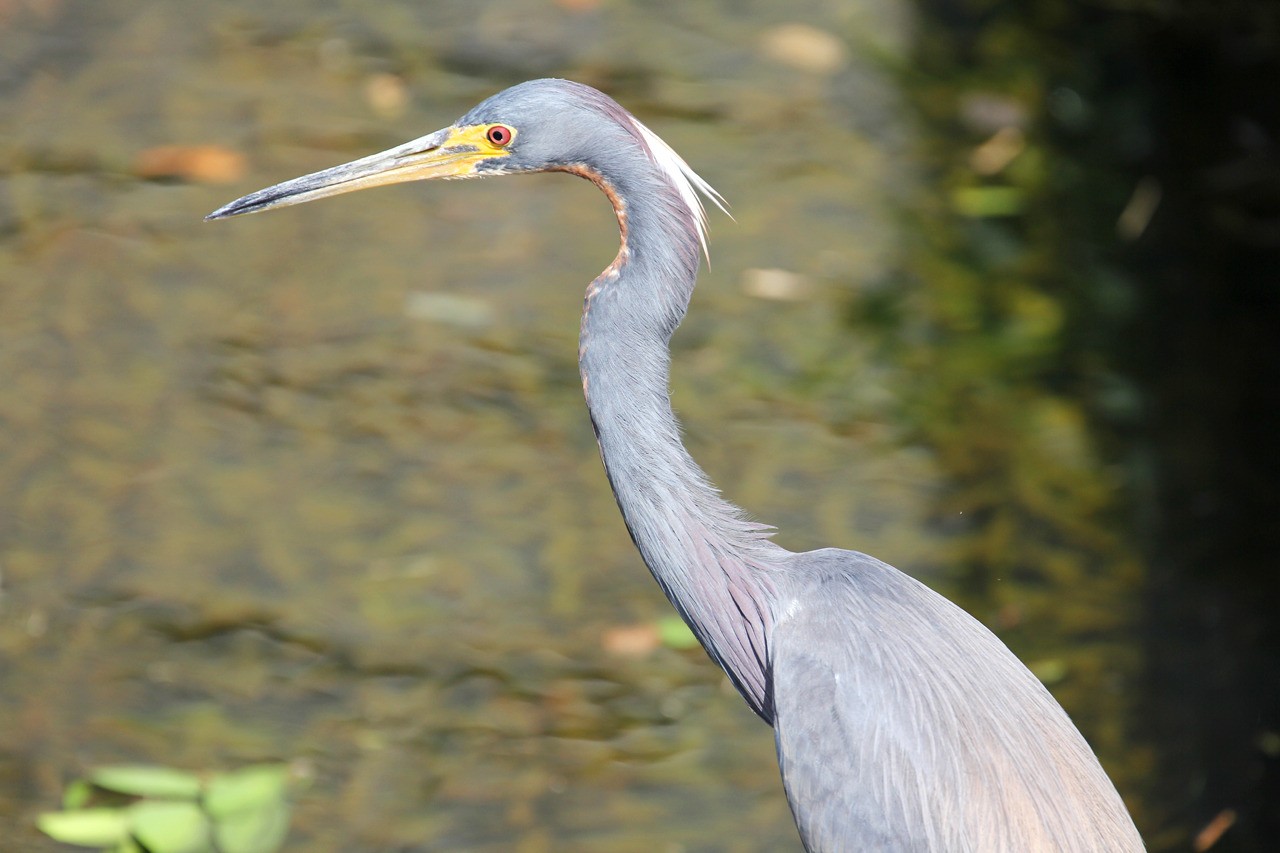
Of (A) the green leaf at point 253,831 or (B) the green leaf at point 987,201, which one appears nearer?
(A) the green leaf at point 253,831

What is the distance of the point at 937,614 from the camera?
2.45m

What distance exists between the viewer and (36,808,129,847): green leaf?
9.79ft

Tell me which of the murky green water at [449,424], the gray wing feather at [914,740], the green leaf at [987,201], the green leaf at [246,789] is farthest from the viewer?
the green leaf at [987,201]

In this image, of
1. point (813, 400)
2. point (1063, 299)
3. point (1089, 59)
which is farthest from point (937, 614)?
point (1089, 59)

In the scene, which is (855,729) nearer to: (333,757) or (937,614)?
(937,614)

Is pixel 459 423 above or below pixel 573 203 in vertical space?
below

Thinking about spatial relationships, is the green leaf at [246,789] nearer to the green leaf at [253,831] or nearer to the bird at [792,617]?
the green leaf at [253,831]

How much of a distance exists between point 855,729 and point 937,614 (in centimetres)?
31

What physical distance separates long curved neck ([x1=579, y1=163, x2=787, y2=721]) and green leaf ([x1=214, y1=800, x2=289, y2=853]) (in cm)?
123

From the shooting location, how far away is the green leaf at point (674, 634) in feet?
11.7

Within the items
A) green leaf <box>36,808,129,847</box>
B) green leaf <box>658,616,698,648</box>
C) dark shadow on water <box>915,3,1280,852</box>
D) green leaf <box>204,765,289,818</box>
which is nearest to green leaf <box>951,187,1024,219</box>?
dark shadow on water <box>915,3,1280,852</box>

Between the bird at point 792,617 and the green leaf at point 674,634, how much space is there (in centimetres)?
101

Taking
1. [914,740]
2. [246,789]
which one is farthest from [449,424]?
[914,740]

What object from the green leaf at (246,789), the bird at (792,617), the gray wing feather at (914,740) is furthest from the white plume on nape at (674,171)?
the green leaf at (246,789)
